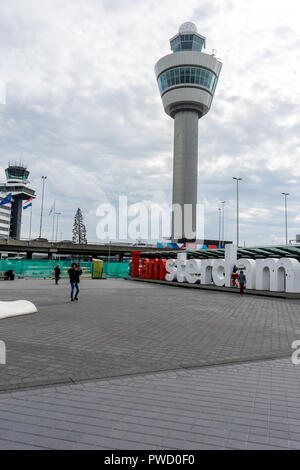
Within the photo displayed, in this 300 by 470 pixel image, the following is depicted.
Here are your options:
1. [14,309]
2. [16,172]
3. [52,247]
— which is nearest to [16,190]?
[16,172]

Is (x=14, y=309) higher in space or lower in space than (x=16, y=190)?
lower

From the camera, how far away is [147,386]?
193 inches

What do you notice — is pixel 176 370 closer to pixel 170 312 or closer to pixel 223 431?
pixel 223 431

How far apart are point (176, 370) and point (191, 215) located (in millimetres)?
82931

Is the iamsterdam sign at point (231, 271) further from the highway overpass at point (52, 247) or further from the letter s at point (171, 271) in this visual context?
the highway overpass at point (52, 247)

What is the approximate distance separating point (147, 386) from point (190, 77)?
3567 inches

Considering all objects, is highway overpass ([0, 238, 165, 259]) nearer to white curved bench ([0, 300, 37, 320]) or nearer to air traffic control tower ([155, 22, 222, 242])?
air traffic control tower ([155, 22, 222, 242])

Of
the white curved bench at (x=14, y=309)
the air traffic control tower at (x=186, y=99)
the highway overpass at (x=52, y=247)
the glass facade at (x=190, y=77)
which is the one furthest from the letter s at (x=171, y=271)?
the glass facade at (x=190, y=77)

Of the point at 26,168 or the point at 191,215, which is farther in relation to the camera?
the point at 26,168

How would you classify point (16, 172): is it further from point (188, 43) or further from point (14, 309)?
point (14, 309)

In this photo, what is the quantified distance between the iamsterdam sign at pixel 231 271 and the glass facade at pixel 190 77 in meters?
66.3

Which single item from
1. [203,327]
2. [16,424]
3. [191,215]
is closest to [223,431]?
[16,424]
